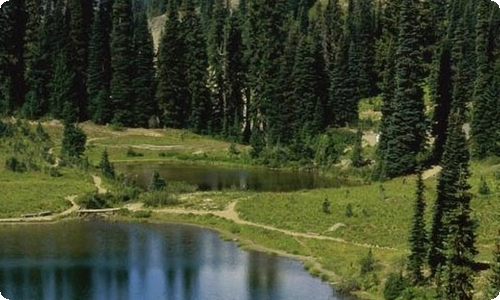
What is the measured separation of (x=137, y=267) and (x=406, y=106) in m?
31.2

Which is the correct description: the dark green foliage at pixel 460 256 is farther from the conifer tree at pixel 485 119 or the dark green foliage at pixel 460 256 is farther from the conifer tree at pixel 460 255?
the conifer tree at pixel 485 119

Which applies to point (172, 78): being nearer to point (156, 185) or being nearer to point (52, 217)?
point (156, 185)

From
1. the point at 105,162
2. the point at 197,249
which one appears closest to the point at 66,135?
the point at 105,162

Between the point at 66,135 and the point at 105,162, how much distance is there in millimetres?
7350

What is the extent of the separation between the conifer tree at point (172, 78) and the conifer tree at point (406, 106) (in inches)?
1102

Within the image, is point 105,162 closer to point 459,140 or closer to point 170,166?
point 170,166

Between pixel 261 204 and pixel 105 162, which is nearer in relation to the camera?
pixel 261 204

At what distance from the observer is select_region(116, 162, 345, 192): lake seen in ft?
212

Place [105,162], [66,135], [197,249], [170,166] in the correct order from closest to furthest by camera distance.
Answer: [197,249] < [105,162] < [66,135] < [170,166]

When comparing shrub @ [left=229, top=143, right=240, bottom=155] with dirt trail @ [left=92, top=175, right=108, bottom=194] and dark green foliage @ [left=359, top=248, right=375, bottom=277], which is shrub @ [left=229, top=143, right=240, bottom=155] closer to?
dirt trail @ [left=92, top=175, right=108, bottom=194]

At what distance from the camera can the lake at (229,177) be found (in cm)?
6456

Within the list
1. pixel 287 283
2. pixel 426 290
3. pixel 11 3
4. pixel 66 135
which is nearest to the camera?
pixel 426 290

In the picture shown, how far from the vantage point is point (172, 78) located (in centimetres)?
8712

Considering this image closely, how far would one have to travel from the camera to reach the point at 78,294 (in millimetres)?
35031
